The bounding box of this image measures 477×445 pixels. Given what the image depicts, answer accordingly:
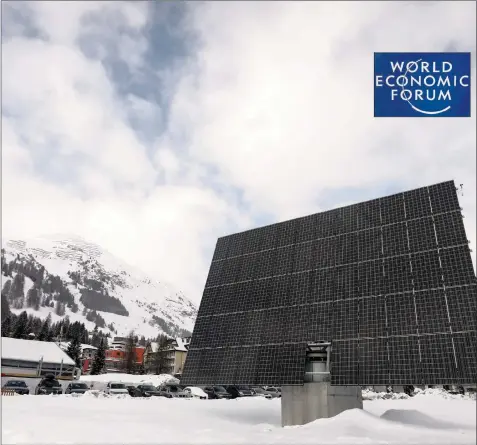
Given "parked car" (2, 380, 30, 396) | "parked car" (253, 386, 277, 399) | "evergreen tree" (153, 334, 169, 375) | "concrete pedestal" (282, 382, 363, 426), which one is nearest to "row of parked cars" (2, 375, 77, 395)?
"parked car" (2, 380, 30, 396)

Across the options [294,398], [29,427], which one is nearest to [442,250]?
[294,398]

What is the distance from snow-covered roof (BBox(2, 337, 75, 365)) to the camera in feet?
217

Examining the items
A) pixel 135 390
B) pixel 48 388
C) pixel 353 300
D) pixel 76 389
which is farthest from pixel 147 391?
pixel 353 300

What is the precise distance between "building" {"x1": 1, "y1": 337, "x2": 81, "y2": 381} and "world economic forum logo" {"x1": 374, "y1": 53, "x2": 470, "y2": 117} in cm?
6826

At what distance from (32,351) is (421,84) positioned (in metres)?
71.8

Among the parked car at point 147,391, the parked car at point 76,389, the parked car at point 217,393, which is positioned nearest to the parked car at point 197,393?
the parked car at point 217,393

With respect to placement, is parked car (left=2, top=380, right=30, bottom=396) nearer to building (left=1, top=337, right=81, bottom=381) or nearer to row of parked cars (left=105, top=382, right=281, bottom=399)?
row of parked cars (left=105, top=382, right=281, bottom=399)

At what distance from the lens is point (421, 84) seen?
11.1m

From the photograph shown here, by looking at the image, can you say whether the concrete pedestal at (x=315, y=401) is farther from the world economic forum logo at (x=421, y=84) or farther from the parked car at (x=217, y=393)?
the parked car at (x=217, y=393)

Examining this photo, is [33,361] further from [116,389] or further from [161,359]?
[161,359]

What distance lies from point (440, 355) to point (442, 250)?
178 inches

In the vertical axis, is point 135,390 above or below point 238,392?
below

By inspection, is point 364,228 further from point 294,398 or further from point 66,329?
point 66,329

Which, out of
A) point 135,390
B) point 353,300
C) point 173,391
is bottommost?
point 135,390
